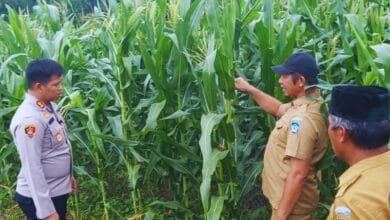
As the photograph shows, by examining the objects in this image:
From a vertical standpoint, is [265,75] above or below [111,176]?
above

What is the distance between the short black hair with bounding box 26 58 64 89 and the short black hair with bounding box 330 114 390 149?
192 centimetres

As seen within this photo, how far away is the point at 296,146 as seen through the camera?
9.51 feet

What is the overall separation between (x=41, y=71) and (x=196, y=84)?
3.37 feet

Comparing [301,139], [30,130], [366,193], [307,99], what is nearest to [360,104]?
[366,193]

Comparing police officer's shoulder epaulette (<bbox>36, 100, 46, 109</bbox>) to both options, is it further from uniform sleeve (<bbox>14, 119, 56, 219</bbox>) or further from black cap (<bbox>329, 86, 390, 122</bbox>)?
black cap (<bbox>329, 86, 390, 122</bbox>)

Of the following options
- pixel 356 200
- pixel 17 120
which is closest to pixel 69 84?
pixel 17 120

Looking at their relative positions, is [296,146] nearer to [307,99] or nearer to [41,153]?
[307,99]

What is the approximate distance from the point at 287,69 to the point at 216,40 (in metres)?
0.56

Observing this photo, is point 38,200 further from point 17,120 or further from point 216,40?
point 216,40

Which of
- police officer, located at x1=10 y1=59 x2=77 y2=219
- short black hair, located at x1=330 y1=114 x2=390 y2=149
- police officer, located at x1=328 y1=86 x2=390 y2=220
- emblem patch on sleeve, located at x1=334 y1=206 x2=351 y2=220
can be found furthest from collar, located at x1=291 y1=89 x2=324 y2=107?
police officer, located at x1=10 y1=59 x2=77 y2=219

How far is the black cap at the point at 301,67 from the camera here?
2.97 meters

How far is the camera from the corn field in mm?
3289

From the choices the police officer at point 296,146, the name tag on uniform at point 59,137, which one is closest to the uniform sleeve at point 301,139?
the police officer at point 296,146

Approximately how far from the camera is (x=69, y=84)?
4195 mm
